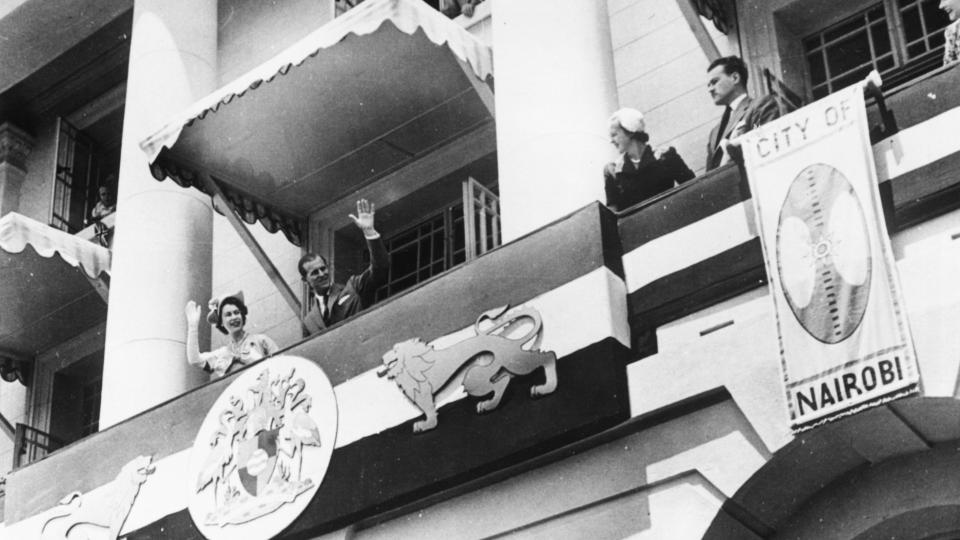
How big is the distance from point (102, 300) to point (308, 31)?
4.81 metres

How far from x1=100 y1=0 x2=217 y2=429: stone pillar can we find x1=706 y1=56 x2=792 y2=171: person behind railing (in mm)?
7751

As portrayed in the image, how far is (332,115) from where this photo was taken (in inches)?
766

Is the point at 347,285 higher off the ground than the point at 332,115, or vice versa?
the point at 332,115

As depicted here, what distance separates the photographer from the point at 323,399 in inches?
621

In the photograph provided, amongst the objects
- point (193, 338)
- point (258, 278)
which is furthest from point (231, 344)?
point (258, 278)

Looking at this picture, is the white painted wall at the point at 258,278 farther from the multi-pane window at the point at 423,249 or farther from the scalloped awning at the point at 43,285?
the scalloped awning at the point at 43,285

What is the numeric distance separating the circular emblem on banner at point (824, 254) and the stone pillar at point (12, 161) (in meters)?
16.9

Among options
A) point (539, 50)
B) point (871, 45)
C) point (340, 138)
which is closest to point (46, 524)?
point (340, 138)

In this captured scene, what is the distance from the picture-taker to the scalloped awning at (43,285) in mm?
21328

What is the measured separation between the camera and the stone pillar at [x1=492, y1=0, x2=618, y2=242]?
15.3 meters

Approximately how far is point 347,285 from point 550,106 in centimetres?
339

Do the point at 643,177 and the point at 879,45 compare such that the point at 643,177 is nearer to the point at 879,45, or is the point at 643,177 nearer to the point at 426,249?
the point at 879,45

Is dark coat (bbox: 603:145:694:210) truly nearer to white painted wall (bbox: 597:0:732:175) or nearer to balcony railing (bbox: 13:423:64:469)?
white painted wall (bbox: 597:0:732:175)

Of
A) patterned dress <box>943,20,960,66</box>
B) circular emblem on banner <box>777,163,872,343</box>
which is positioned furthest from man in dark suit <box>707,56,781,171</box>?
patterned dress <box>943,20,960,66</box>
